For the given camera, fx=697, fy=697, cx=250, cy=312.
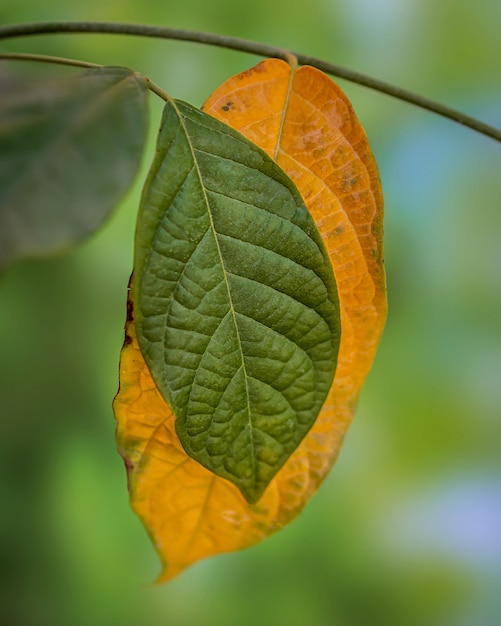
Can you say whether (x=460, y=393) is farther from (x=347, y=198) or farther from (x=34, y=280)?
(x=347, y=198)

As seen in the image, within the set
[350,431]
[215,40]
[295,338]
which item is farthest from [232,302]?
[350,431]

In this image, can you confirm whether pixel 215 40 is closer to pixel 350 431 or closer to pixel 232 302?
pixel 232 302

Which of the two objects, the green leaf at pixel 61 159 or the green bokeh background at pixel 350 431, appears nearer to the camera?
the green leaf at pixel 61 159

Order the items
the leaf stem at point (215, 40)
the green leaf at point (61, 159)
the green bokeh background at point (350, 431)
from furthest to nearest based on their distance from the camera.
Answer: the green bokeh background at point (350, 431)
the leaf stem at point (215, 40)
the green leaf at point (61, 159)

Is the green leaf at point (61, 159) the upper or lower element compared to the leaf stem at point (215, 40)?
lower

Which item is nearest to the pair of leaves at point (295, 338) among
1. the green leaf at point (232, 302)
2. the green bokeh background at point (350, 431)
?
the green leaf at point (232, 302)

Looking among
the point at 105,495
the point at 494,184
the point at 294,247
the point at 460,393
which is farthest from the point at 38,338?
the point at 294,247

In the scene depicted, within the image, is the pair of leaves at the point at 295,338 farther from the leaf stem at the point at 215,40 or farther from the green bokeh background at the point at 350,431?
the green bokeh background at the point at 350,431
